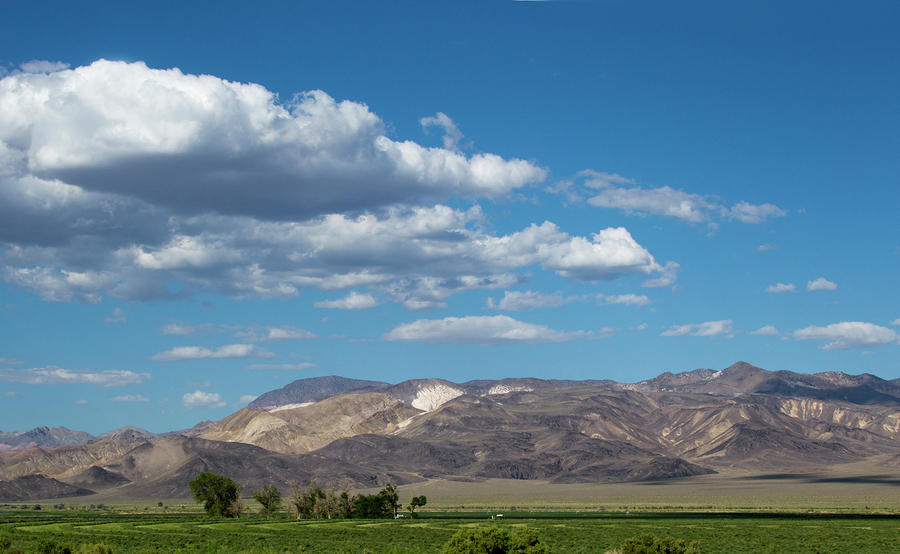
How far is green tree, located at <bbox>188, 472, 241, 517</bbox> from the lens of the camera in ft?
497

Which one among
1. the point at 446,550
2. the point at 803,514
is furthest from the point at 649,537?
the point at 803,514

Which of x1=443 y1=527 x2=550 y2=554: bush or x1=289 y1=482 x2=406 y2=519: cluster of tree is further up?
x1=443 y1=527 x2=550 y2=554: bush

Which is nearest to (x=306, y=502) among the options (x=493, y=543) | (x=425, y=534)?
(x=425, y=534)

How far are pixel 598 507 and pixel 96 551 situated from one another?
128m

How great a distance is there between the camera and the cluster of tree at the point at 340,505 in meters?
144

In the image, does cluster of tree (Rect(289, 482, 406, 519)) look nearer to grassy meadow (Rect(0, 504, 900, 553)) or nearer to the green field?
grassy meadow (Rect(0, 504, 900, 553))

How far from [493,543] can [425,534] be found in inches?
2076

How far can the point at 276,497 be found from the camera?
15962cm

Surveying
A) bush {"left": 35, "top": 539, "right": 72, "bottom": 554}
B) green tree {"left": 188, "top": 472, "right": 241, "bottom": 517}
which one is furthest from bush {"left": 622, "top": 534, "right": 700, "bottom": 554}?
green tree {"left": 188, "top": 472, "right": 241, "bottom": 517}

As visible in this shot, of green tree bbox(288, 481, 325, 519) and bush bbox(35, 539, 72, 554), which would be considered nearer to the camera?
bush bbox(35, 539, 72, 554)

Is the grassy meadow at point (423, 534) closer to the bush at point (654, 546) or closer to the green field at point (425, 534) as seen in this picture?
the green field at point (425, 534)

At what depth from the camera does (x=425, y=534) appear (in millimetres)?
95625

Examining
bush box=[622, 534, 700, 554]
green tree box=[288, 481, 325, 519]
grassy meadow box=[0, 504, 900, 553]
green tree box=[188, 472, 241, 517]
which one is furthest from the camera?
green tree box=[188, 472, 241, 517]

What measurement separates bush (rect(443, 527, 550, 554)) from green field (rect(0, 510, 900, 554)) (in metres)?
25.2
